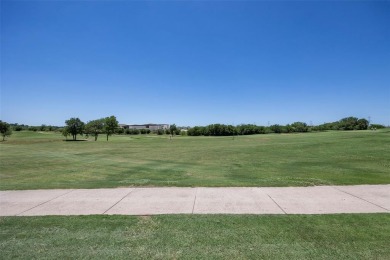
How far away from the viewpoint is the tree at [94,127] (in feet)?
258

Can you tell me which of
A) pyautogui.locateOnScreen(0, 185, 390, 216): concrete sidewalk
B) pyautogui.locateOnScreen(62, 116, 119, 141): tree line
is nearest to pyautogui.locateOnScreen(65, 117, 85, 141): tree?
pyautogui.locateOnScreen(62, 116, 119, 141): tree line

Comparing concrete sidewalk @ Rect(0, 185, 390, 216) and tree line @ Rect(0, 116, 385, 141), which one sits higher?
tree line @ Rect(0, 116, 385, 141)

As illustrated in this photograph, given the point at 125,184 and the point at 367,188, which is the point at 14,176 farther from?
the point at 367,188

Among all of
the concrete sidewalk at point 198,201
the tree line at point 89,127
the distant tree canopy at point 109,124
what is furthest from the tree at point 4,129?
the concrete sidewalk at point 198,201

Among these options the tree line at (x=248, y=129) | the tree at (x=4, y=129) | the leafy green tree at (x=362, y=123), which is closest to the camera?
the tree at (x=4, y=129)

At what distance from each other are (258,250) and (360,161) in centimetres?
1365

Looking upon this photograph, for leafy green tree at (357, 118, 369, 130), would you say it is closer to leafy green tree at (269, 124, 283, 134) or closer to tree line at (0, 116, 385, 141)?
tree line at (0, 116, 385, 141)

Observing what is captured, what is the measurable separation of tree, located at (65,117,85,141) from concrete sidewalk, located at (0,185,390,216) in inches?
2791

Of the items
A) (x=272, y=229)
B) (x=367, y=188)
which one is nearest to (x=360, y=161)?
(x=367, y=188)

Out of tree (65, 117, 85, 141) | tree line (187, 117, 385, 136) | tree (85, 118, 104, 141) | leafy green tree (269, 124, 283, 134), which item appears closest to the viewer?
tree (65, 117, 85, 141)

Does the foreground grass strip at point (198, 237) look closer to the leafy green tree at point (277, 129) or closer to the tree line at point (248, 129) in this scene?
the tree line at point (248, 129)

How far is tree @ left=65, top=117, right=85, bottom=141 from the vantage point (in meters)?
73.9

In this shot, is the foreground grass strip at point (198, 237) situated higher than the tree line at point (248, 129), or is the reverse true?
the tree line at point (248, 129)

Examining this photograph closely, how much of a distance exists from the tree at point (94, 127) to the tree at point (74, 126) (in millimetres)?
2587
